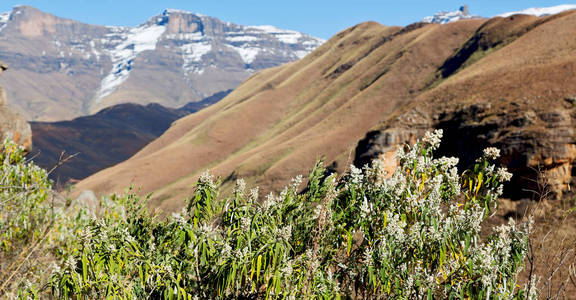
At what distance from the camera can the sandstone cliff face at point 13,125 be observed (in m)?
19.6

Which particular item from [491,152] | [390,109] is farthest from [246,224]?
[390,109]

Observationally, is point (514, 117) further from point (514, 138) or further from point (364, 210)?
point (364, 210)

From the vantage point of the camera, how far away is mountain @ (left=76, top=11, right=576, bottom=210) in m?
35.3

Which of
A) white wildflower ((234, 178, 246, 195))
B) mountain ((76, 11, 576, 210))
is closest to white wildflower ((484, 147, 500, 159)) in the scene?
mountain ((76, 11, 576, 210))

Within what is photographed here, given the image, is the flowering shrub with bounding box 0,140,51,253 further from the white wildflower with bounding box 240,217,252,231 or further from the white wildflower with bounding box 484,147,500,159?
the white wildflower with bounding box 484,147,500,159

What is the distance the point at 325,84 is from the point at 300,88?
11878 mm

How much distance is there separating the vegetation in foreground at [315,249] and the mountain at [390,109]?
1292mm

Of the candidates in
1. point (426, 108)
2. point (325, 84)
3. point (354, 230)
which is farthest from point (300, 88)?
point (354, 230)

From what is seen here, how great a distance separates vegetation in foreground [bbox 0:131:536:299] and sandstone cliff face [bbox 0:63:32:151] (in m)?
15.5

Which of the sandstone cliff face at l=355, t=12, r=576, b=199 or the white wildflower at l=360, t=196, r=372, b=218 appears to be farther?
the sandstone cliff face at l=355, t=12, r=576, b=199

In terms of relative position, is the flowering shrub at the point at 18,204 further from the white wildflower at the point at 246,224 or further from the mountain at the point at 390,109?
the white wildflower at the point at 246,224

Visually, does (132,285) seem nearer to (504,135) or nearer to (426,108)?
(504,135)

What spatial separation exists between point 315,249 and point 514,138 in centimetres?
3259

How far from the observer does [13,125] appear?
2011 centimetres
